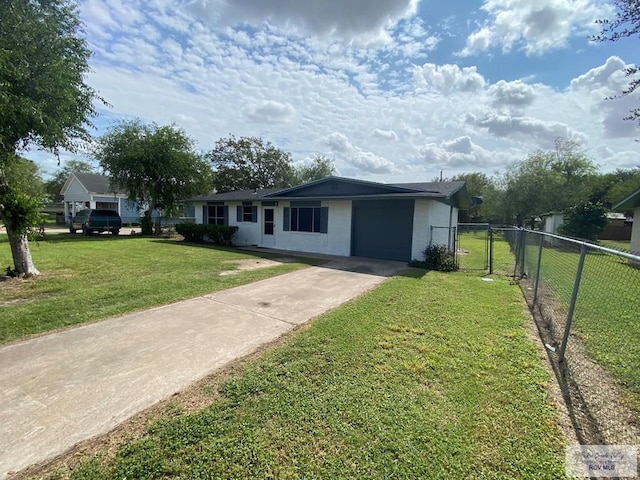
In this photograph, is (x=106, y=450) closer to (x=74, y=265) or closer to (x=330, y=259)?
(x=74, y=265)

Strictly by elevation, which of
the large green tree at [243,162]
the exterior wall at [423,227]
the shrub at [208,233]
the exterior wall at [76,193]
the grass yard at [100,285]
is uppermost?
the large green tree at [243,162]

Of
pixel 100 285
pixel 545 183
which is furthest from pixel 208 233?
pixel 545 183

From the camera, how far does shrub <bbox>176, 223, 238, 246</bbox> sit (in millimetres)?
15594

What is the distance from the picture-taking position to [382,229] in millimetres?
11758

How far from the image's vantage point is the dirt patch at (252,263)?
8706mm

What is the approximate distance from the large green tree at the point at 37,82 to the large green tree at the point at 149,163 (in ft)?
42.0

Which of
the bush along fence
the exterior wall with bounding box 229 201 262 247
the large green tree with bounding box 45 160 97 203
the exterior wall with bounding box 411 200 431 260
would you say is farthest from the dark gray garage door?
the large green tree with bounding box 45 160 97 203

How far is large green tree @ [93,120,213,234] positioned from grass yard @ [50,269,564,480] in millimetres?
18698

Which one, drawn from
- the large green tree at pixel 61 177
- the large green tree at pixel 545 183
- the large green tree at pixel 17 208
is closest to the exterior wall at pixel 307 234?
the large green tree at pixel 17 208

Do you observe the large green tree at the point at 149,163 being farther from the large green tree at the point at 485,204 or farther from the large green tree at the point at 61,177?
the large green tree at the point at 61,177

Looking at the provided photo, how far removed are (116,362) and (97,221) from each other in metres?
19.7

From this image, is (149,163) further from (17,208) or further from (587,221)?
(587,221)

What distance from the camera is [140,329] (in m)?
4.33

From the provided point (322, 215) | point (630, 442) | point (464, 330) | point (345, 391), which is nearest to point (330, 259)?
point (322, 215)
